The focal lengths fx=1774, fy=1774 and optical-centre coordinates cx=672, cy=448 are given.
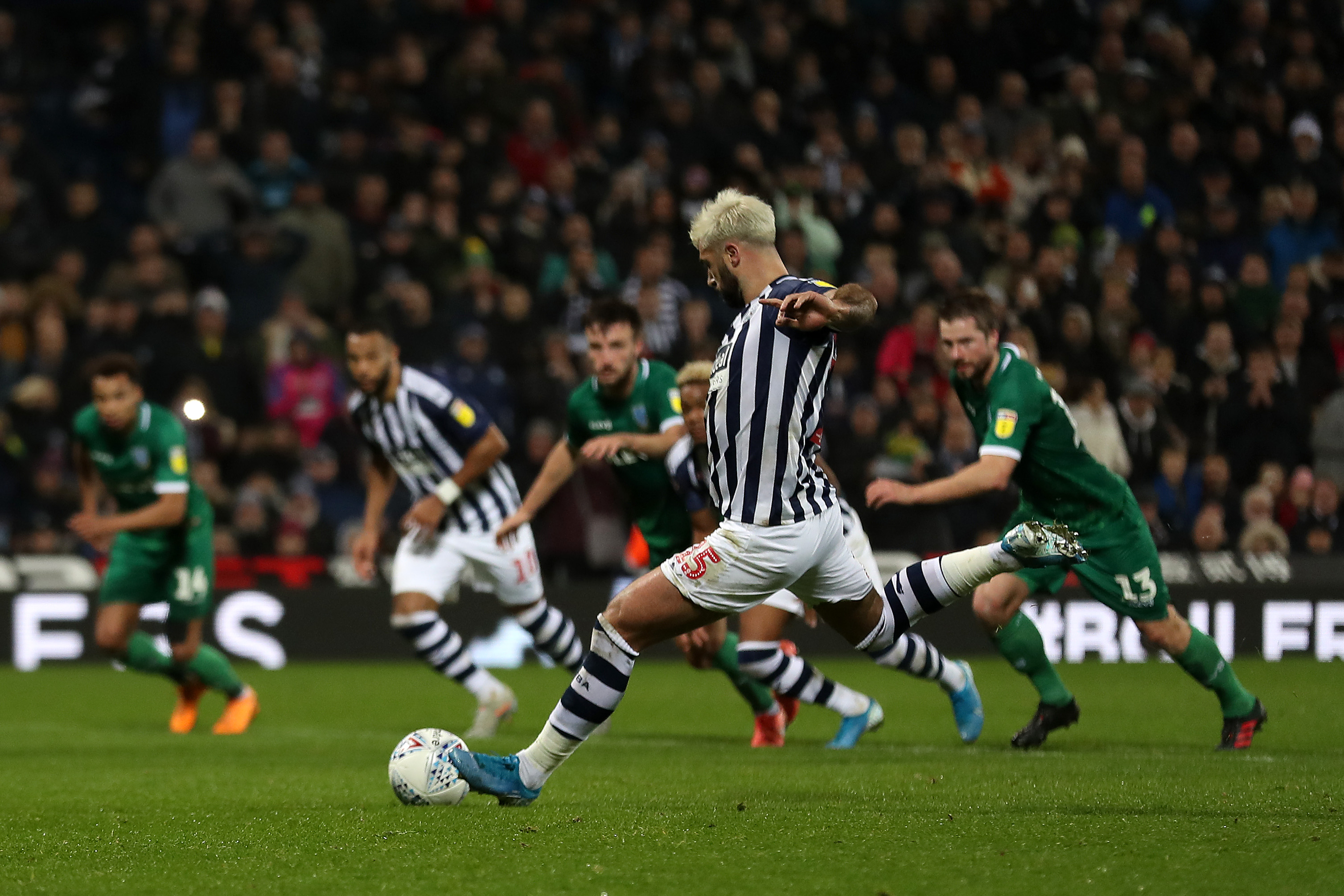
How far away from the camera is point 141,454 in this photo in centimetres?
969

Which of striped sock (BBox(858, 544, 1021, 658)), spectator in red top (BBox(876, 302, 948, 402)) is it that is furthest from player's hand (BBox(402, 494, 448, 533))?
spectator in red top (BBox(876, 302, 948, 402))

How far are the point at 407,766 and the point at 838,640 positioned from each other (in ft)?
A: 27.0

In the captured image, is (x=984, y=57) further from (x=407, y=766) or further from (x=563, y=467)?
(x=407, y=766)

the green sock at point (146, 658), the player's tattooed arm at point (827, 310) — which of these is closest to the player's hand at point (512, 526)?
the green sock at point (146, 658)

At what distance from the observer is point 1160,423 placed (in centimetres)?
1403

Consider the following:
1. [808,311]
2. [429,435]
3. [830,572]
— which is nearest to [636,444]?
[429,435]

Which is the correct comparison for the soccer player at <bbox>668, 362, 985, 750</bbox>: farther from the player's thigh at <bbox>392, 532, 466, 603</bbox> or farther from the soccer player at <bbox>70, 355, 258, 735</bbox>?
the soccer player at <bbox>70, 355, 258, 735</bbox>

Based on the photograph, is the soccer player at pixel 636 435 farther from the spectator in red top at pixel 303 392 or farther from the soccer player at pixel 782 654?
the spectator in red top at pixel 303 392

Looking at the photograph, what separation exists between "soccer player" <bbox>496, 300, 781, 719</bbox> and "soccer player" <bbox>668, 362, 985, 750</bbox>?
99 mm

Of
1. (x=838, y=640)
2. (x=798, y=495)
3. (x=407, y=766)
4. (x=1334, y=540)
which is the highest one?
(x=798, y=495)

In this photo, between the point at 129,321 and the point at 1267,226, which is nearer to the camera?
the point at 129,321

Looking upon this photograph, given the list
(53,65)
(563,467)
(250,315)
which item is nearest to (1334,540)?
(563,467)

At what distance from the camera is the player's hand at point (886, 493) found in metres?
6.56

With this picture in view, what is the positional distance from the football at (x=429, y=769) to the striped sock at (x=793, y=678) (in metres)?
2.70
